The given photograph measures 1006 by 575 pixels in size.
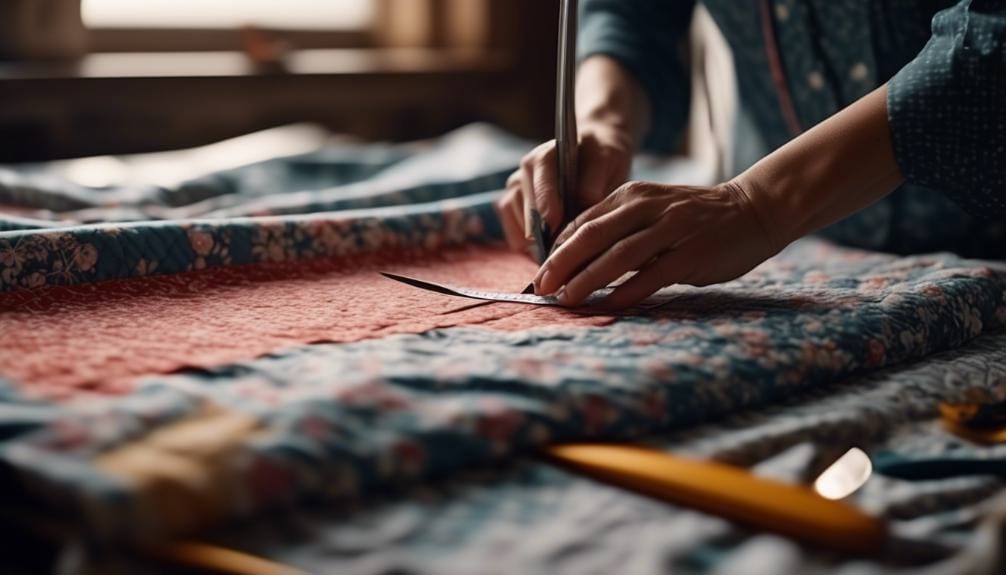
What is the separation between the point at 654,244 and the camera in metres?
0.75

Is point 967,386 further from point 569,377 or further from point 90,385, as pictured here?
point 90,385

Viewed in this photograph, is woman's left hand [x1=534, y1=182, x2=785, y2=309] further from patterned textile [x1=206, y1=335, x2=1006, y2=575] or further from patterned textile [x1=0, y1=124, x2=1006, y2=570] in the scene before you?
patterned textile [x1=206, y1=335, x2=1006, y2=575]

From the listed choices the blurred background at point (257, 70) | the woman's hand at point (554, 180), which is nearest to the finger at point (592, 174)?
the woman's hand at point (554, 180)

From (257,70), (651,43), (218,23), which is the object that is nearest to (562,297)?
(651,43)

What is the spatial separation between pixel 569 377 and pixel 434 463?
0.35 ft

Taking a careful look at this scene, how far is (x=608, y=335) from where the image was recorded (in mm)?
678

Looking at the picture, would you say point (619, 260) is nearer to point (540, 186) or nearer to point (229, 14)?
point (540, 186)

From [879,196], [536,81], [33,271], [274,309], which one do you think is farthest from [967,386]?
[536,81]

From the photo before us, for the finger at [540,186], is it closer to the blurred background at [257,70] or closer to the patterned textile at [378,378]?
the patterned textile at [378,378]

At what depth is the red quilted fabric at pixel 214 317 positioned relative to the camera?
590 mm

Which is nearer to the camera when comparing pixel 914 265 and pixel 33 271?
pixel 33 271

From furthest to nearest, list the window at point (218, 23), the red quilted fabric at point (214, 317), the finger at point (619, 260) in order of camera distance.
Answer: the window at point (218, 23), the finger at point (619, 260), the red quilted fabric at point (214, 317)

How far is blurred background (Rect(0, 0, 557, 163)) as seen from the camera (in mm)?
1792

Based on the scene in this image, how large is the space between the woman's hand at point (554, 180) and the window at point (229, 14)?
1.28 m
